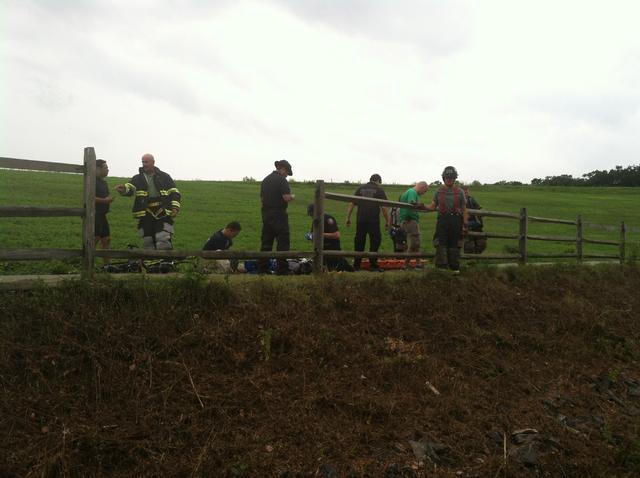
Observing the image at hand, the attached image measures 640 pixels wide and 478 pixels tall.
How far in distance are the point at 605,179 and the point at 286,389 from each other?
314 ft

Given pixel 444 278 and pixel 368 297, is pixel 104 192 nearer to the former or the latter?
pixel 368 297

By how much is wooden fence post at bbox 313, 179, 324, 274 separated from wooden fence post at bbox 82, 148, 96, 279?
2748 millimetres

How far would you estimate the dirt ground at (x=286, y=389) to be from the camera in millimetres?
3887

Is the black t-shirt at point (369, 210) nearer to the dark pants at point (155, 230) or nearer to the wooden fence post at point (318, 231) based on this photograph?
the wooden fence post at point (318, 231)

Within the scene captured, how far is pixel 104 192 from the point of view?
26.9 feet

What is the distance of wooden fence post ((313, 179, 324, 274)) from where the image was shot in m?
Result: 7.01

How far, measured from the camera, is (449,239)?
8.26 meters

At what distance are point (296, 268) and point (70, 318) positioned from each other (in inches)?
147

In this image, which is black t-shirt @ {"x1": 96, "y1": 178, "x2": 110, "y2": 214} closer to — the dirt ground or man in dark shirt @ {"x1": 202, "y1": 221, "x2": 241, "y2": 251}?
man in dark shirt @ {"x1": 202, "y1": 221, "x2": 241, "y2": 251}

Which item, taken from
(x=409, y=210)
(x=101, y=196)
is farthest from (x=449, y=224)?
(x=101, y=196)

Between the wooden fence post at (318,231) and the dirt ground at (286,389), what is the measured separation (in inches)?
17.8

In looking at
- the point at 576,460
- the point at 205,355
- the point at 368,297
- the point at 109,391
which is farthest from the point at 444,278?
the point at 109,391

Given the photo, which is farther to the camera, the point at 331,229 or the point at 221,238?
the point at 331,229

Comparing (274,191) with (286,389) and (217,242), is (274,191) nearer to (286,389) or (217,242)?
(217,242)
